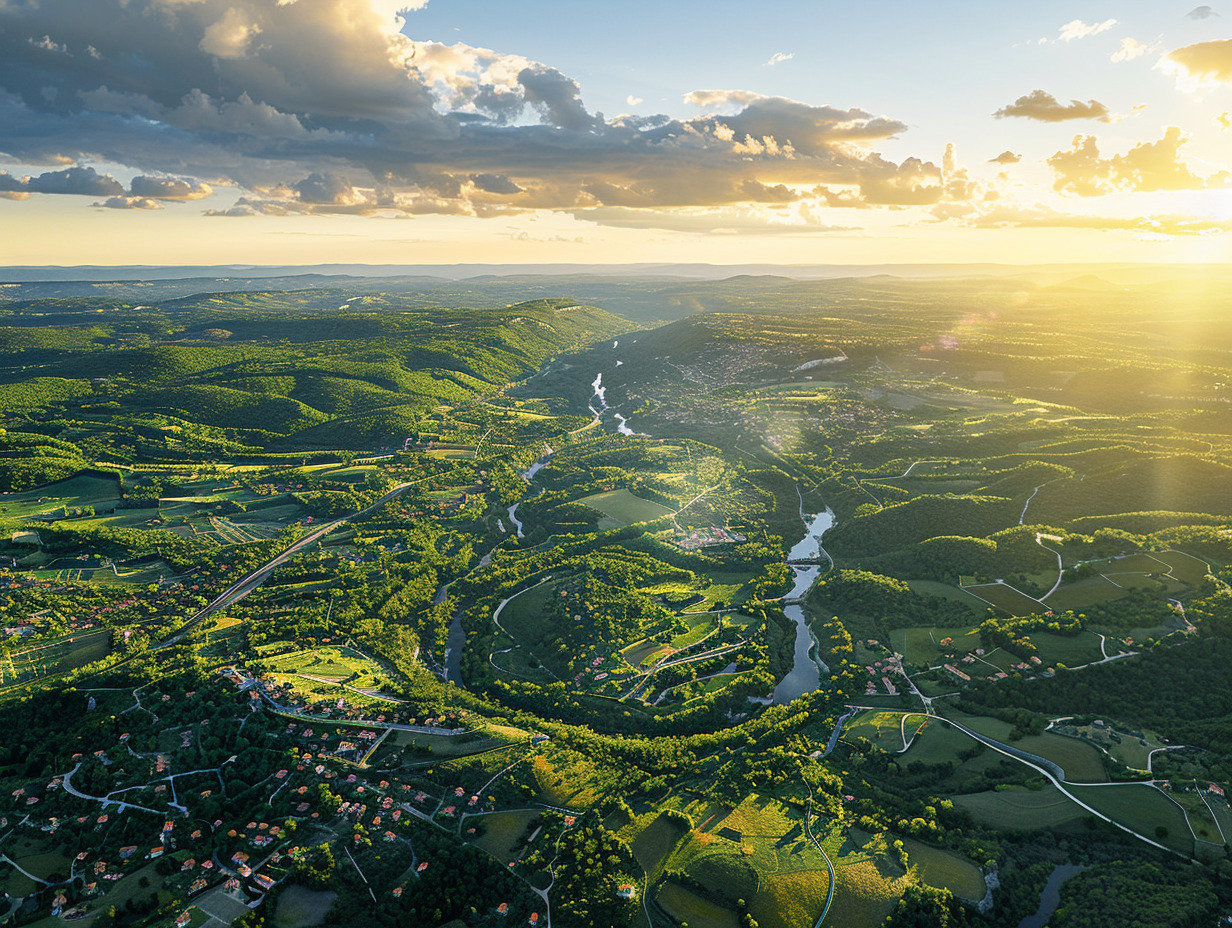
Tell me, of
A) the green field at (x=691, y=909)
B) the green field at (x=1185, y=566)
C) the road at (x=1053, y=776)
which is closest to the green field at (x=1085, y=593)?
the green field at (x=1185, y=566)

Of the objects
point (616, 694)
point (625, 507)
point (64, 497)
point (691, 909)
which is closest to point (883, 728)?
point (616, 694)

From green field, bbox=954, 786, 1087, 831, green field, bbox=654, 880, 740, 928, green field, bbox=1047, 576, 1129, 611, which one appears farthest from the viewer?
green field, bbox=1047, 576, 1129, 611

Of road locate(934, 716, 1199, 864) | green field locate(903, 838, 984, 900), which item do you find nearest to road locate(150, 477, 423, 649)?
green field locate(903, 838, 984, 900)

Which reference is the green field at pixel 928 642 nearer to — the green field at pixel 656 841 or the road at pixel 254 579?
the green field at pixel 656 841

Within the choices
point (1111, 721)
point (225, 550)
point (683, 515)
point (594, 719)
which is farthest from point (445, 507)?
point (1111, 721)

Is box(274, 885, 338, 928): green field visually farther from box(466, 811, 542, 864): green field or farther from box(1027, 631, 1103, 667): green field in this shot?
box(1027, 631, 1103, 667): green field

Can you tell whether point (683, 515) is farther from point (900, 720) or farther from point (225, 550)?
point (225, 550)

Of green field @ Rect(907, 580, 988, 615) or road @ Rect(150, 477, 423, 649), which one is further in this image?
green field @ Rect(907, 580, 988, 615)
